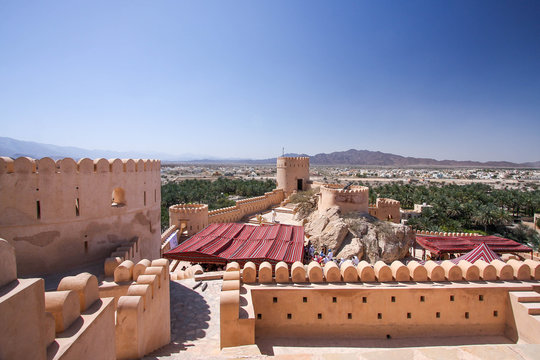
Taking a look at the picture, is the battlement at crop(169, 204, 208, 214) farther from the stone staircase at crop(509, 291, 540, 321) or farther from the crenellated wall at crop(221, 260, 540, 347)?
the stone staircase at crop(509, 291, 540, 321)

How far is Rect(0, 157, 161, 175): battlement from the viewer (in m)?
6.60

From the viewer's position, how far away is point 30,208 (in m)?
6.78

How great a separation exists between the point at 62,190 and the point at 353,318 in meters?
7.50

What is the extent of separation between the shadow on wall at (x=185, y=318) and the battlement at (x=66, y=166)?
3729 mm

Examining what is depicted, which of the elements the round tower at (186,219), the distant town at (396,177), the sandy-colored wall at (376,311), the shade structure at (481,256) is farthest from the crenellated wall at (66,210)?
the distant town at (396,177)

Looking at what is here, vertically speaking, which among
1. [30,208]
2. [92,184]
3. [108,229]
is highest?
[92,184]

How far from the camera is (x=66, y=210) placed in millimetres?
7246

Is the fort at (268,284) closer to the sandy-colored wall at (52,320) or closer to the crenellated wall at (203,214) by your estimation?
the sandy-colored wall at (52,320)

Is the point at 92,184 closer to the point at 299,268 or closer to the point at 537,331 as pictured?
the point at 299,268

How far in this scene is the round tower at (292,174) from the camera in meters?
31.9

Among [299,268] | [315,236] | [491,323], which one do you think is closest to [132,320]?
[299,268]

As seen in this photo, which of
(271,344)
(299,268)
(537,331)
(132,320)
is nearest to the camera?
(132,320)

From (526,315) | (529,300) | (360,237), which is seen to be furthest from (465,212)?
(526,315)

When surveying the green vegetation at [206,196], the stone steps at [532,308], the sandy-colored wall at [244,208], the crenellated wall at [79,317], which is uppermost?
the crenellated wall at [79,317]
